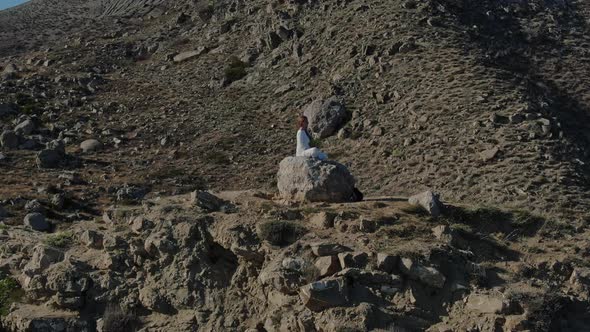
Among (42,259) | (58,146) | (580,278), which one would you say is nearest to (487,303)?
(580,278)

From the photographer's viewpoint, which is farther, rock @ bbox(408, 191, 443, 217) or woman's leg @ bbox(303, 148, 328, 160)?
woman's leg @ bbox(303, 148, 328, 160)

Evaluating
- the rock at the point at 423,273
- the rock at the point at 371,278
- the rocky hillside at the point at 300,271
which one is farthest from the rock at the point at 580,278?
the rock at the point at 371,278

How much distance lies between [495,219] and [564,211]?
4.79 metres

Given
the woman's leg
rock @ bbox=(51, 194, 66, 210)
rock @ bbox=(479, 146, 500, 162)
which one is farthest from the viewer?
rock @ bbox=(51, 194, 66, 210)

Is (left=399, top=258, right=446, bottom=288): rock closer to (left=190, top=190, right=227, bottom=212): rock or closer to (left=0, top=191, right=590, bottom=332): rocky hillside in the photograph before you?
(left=0, top=191, right=590, bottom=332): rocky hillside

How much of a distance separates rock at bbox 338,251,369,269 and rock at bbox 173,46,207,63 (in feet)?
88.1

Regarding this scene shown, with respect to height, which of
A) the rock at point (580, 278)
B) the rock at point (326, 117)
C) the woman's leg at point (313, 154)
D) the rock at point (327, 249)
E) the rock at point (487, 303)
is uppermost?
the woman's leg at point (313, 154)

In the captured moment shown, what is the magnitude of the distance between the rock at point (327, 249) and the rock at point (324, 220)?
0.84 metres

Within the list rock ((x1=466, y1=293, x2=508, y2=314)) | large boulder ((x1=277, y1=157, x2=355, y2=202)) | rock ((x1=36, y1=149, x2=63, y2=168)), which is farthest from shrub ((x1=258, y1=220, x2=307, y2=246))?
rock ((x1=36, y1=149, x2=63, y2=168))

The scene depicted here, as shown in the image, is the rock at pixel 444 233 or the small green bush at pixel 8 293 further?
the small green bush at pixel 8 293

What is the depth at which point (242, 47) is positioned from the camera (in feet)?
120

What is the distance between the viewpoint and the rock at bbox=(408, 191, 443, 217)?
43.6 feet

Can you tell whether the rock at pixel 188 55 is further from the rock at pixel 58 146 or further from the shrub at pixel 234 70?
the rock at pixel 58 146

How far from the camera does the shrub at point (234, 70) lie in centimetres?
3372
